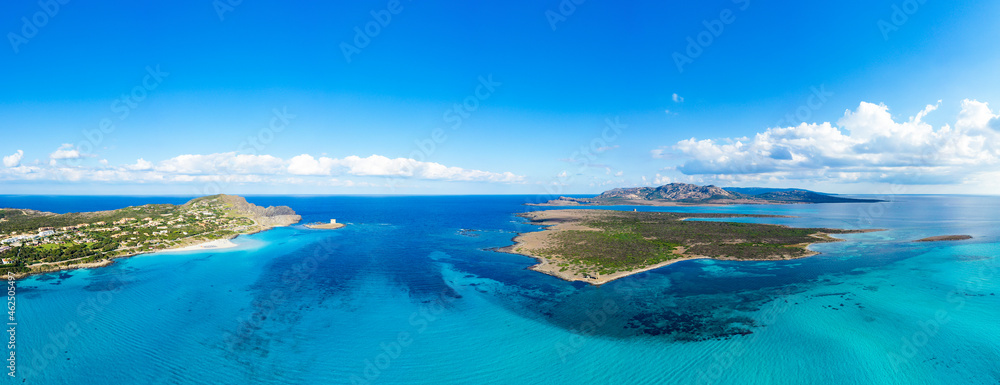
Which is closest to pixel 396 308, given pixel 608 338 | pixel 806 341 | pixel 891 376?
pixel 608 338

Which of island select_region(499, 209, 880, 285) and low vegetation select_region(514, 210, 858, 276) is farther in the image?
low vegetation select_region(514, 210, 858, 276)

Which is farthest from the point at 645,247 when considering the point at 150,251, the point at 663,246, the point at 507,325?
the point at 150,251

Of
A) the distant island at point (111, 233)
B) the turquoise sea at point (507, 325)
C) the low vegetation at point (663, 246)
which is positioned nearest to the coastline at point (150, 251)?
the distant island at point (111, 233)

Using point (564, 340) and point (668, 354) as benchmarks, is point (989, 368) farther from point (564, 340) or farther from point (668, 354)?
point (564, 340)

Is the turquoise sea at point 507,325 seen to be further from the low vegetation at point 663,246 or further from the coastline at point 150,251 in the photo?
the low vegetation at point 663,246

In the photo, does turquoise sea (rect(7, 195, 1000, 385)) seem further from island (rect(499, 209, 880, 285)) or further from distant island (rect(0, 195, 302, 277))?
distant island (rect(0, 195, 302, 277))

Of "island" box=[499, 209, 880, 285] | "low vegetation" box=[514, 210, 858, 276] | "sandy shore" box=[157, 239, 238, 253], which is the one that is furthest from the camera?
"sandy shore" box=[157, 239, 238, 253]

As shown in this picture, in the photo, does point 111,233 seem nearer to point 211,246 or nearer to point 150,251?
point 150,251

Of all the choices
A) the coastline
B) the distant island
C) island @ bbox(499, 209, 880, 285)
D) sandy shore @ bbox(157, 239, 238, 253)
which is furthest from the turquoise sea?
sandy shore @ bbox(157, 239, 238, 253)
